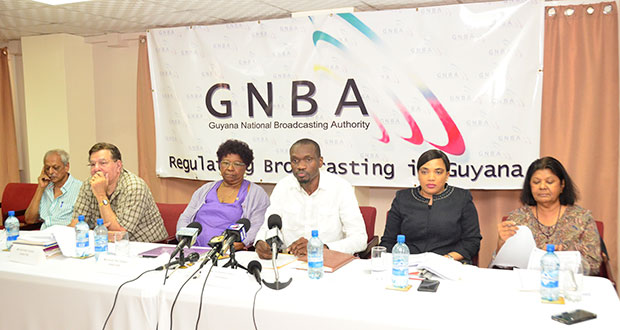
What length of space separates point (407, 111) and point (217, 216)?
1670 millimetres

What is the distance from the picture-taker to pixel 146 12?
14.5 feet

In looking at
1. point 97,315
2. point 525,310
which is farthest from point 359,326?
point 97,315

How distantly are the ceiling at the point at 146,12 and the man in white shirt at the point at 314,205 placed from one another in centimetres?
153

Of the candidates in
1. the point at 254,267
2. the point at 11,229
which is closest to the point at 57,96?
the point at 11,229

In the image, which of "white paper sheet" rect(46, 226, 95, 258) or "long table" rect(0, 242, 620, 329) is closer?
"long table" rect(0, 242, 620, 329)

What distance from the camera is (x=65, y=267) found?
2.62 meters

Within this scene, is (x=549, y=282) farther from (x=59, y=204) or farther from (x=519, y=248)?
(x=59, y=204)

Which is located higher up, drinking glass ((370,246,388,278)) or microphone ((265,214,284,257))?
microphone ((265,214,284,257))

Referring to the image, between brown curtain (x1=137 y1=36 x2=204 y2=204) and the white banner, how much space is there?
0.66 ft

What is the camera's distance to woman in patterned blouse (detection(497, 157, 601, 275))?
109 inches

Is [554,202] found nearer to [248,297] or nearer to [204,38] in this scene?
[248,297]

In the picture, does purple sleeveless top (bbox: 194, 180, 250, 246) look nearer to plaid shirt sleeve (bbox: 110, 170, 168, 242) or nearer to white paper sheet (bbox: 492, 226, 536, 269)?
plaid shirt sleeve (bbox: 110, 170, 168, 242)

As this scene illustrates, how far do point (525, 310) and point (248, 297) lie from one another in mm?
1065

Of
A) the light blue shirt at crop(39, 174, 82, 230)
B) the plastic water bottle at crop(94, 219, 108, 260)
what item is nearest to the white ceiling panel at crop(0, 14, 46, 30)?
the light blue shirt at crop(39, 174, 82, 230)
